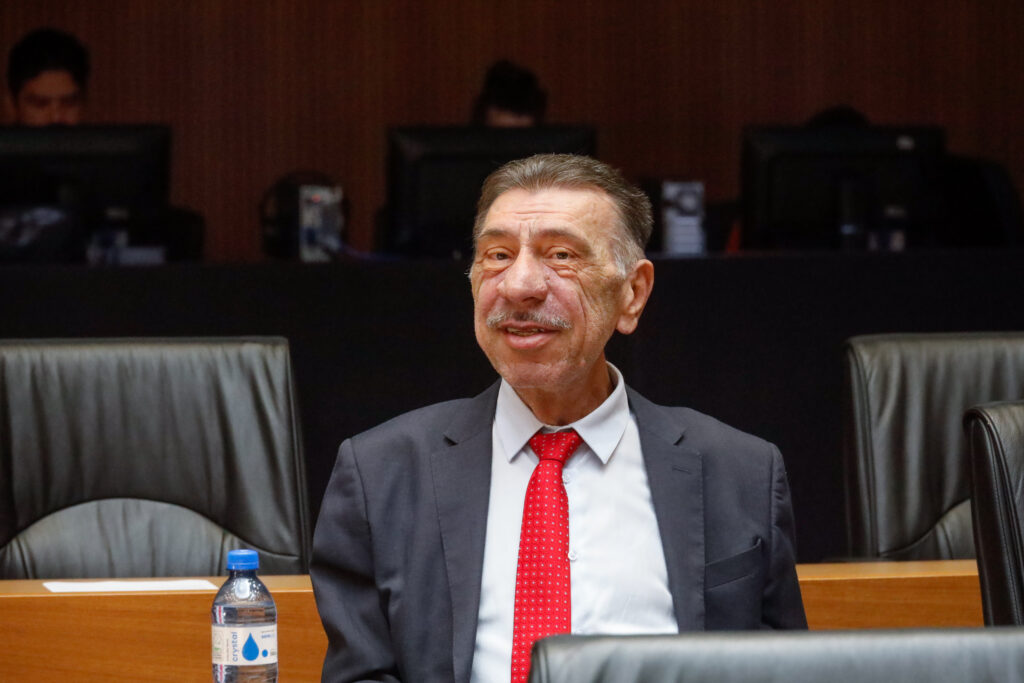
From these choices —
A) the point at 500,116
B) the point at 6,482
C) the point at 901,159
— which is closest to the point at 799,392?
the point at 901,159

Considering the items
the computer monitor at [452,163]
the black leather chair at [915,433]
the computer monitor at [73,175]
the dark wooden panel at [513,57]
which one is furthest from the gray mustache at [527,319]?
the dark wooden panel at [513,57]

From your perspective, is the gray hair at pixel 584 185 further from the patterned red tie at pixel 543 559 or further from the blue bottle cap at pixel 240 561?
the blue bottle cap at pixel 240 561

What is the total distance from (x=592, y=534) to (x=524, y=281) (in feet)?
0.97

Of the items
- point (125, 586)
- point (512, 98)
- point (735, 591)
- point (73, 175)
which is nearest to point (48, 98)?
point (73, 175)

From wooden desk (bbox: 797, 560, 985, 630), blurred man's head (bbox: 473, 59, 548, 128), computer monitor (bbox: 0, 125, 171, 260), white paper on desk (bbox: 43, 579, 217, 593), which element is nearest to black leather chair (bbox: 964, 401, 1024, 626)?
wooden desk (bbox: 797, 560, 985, 630)

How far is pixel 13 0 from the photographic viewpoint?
600cm

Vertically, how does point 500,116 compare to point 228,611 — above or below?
above

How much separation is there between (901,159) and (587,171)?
2.33 metres

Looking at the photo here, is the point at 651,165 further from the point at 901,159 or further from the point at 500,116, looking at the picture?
the point at 901,159

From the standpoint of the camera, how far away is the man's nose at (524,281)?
5.16 feet

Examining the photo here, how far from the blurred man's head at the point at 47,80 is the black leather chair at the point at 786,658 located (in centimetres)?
373

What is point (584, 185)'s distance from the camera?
1645 millimetres

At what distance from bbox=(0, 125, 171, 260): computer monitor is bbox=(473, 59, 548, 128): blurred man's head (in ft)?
3.92

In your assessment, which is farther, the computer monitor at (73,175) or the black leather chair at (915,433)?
the computer monitor at (73,175)
